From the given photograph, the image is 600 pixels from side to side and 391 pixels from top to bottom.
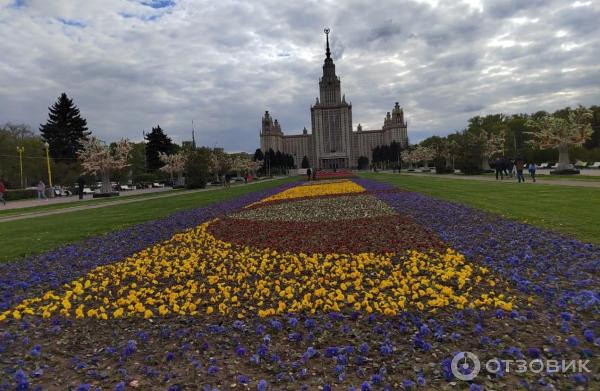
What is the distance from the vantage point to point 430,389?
3.32 metres

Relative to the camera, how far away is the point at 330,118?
598 ft

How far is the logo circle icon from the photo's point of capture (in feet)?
11.4

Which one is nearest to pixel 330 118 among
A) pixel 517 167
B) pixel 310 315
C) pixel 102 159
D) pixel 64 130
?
pixel 64 130

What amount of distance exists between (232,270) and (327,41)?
19367 centimetres

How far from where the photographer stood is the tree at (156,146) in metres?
86.8

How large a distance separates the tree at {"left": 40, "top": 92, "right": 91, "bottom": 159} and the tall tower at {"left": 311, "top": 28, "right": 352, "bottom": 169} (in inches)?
4730

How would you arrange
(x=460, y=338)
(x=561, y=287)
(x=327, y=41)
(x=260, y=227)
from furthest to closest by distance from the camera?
(x=327, y=41)
(x=260, y=227)
(x=561, y=287)
(x=460, y=338)

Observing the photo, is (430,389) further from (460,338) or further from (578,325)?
(578,325)

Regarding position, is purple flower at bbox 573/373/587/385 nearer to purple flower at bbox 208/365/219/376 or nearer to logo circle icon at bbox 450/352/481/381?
logo circle icon at bbox 450/352/481/381

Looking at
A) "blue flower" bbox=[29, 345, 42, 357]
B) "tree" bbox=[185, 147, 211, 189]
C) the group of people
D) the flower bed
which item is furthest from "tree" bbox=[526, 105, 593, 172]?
"blue flower" bbox=[29, 345, 42, 357]

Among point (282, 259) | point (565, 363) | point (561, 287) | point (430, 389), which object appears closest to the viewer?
point (430, 389)

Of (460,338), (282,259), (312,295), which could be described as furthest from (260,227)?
(460,338)

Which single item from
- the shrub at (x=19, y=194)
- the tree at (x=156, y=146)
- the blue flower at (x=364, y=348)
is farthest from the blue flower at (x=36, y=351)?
the tree at (x=156, y=146)
